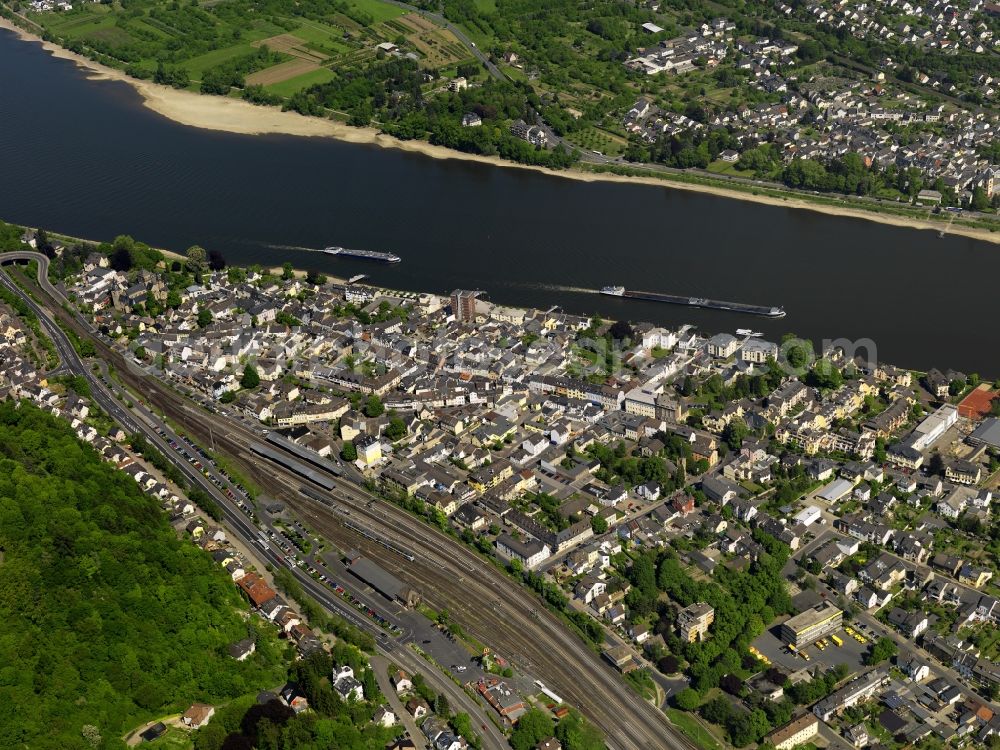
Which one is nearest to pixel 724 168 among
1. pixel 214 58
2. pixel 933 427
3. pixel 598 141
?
pixel 598 141

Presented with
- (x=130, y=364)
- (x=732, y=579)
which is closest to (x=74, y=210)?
(x=130, y=364)

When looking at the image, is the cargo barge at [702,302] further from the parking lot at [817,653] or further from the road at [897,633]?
the parking lot at [817,653]

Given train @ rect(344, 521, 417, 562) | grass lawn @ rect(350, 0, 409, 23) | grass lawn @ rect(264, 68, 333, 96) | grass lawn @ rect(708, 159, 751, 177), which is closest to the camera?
train @ rect(344, 521, 417, 562)

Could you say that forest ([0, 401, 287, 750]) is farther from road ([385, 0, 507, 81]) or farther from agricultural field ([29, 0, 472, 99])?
road ([385, 0, 507, 81])

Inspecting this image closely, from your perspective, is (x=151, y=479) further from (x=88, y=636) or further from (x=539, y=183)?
(x=539, y=183)

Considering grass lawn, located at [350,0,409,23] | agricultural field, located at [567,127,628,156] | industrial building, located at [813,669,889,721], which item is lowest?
industrial building, located at [813,669,889,721]

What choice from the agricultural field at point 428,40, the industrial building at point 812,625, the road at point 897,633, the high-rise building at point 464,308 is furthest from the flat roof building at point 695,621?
the agricultural field at point 428,40

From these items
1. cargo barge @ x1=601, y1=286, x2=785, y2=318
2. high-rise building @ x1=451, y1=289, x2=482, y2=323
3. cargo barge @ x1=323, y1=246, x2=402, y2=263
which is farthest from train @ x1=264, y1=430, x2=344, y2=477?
cargo barge @ x1=601, y1=286, x2=785, y2=318
